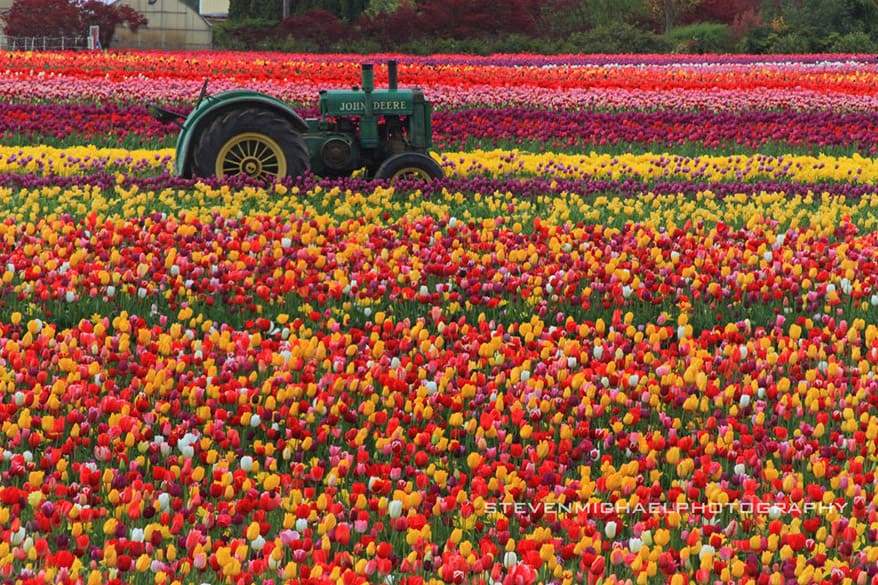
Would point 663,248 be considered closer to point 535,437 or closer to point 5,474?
point 535,437

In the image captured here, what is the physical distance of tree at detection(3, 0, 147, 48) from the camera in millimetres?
43406

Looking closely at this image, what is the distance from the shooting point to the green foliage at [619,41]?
154 ft

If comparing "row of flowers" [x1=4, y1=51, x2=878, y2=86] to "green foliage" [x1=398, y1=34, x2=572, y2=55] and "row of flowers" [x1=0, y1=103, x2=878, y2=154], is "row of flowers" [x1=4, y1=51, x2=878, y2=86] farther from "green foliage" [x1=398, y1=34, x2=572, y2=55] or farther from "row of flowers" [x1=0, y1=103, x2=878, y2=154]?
"green foliage" [x1=398, y1=34, x2=572, y2=55]

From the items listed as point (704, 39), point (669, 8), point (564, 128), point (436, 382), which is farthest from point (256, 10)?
point (436, 382)

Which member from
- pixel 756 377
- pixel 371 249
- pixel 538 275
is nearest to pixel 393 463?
pixel 756 377

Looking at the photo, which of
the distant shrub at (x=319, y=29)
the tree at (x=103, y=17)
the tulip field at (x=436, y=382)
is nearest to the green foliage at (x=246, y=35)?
the distant shrub at (x=319, y=29)

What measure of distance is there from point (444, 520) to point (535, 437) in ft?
2.73

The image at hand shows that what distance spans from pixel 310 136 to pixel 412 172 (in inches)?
43.5

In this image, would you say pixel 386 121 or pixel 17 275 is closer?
pixel 17 275

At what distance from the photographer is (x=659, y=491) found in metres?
4.85

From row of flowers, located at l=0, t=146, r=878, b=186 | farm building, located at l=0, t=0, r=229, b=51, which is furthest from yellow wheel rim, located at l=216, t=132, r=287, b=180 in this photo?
farm building, located at l=0, t=0, r=229, b=51

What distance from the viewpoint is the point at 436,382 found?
6.14m

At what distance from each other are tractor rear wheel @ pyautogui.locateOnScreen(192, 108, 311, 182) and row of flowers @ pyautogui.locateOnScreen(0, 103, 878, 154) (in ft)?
17.4

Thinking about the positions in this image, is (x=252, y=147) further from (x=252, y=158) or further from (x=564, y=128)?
(x=564, y=128)
